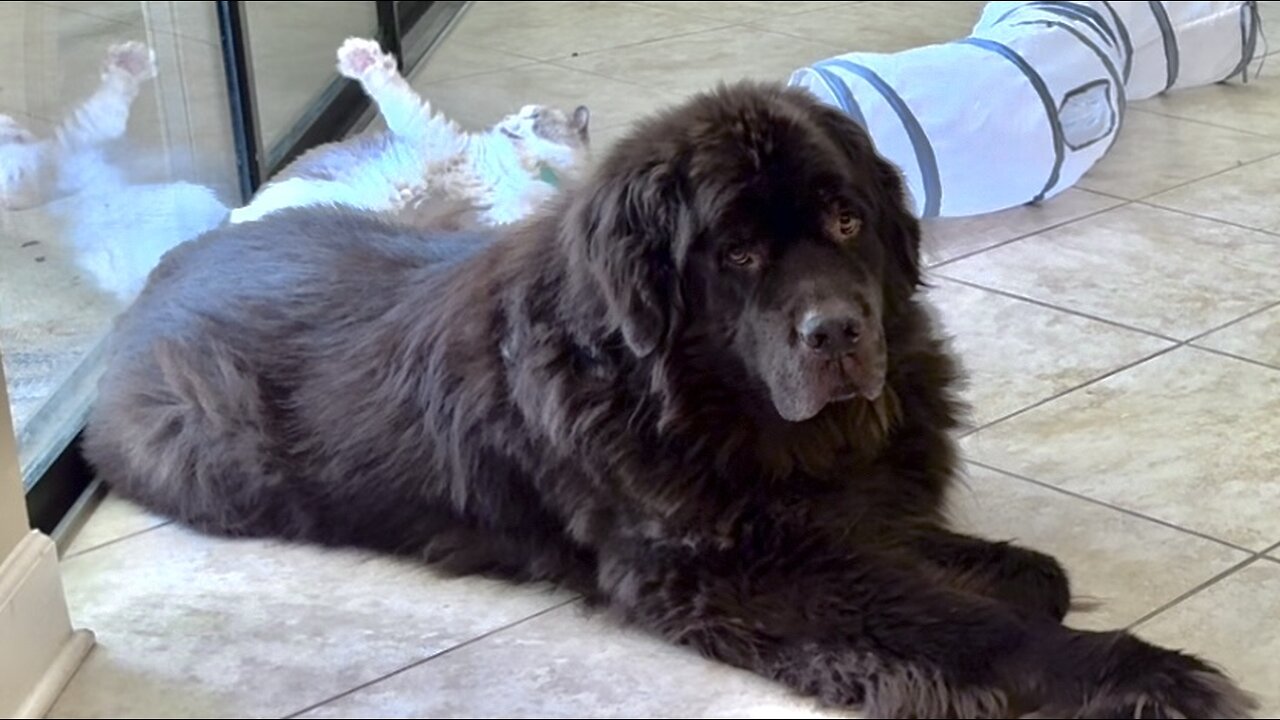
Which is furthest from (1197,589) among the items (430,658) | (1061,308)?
(1061,308)

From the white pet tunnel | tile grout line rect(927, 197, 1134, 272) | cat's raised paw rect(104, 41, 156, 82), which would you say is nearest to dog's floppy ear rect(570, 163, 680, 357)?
tile grout line rect(927, 197, 1134, 272)

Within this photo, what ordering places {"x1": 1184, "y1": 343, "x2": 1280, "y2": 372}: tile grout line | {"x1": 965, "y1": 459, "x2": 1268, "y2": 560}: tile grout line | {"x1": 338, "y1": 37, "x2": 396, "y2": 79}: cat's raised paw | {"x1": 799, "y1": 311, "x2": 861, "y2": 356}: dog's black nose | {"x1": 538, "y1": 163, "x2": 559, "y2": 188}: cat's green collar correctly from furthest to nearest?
{"x1": 338, "y1": 37, "x2": 396, "y2": 79}: cat's raised paw, {"x1": 538, "y1": 163, "x2": 559, "y2": 188}: cat's green collar, {"x1": 1184, "y1": 343, "x2": 1280, "y2": 372}: tile grout line, {"x1": 965, "y1": 459, "x2": 1268, "y2": 560}: tile grout line, {"x1": 799, "y1": 311, "x2": 861, "y2": 356}: dog's black nose

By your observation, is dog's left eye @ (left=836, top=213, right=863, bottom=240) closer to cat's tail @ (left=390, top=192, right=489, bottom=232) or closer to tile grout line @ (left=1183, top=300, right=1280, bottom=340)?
tile grout line @ (left=1183, top=300, right=1280, bottom=340)

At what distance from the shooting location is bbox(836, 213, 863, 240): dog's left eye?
2.15 meters

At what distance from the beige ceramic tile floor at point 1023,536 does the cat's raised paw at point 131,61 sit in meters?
1.50

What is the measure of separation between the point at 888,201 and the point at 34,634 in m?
1.26

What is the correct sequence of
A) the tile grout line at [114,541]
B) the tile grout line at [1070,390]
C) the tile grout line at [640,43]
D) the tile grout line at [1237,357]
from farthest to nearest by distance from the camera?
the tile grout line at [640,43]
the tile grout line at [1237,357]
the tile grout line at [1070,390]
the tile grout line at [114,541]

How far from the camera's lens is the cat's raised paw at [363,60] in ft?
13.4

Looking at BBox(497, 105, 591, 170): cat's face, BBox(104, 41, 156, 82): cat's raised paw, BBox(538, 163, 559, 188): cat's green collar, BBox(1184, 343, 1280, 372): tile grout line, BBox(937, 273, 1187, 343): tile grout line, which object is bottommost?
BBox(937, 273, 1187, 343): tile grout line

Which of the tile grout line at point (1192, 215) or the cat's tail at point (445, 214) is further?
the tile grout line at point (1192, 215)

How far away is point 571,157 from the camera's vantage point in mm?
3934

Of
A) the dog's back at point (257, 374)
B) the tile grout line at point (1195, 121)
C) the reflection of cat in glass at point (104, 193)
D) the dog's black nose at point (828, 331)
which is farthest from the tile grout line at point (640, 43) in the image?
the dog's black nose at point (828, 331)

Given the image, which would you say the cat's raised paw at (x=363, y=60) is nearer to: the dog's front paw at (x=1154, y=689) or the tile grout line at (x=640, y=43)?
the tile grout line at (x=640, y=43)

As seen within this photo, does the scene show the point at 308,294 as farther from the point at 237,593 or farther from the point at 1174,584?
the point at 1174,584
